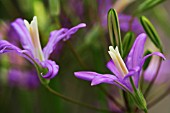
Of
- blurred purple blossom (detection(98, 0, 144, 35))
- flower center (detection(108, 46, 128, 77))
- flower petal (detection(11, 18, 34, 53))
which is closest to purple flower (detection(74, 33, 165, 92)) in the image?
flower center (detection(108, 46, 128, 77))

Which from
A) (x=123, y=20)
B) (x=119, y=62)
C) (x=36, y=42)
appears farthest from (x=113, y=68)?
(x=123, y=20)

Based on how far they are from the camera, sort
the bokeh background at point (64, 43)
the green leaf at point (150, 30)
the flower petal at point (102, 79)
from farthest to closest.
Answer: the bokeh background at point (64, 43) < the green leaf at point (150, 30) < the flower petal at point (102, 79)

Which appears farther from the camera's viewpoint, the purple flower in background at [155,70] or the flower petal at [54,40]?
the purple flower in background at [155,70]

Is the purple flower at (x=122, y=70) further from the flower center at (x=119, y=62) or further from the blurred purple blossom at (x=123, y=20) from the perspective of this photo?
the blurred purple blossom at (x=123, y=20)

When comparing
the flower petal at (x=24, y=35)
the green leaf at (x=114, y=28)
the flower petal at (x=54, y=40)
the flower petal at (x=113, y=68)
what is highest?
the flower petal at (x=24, y=35)

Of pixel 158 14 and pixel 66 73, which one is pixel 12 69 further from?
pixel 158 14

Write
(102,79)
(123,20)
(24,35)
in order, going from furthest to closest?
(123,20) → (24,35) → (102,79)

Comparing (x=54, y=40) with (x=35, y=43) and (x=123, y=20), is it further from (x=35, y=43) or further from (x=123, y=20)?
(x=123, y=20)

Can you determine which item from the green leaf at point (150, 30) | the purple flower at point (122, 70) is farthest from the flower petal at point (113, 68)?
the green leaf at point (150, 30)
